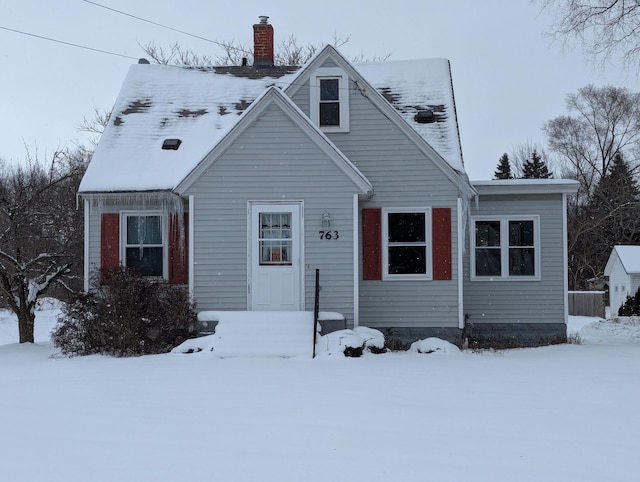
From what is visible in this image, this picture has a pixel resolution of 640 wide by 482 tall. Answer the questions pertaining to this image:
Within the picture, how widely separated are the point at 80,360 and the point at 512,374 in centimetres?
649

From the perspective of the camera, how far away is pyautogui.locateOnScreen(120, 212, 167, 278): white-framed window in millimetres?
13531

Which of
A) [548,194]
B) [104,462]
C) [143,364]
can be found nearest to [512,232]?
[548,194]

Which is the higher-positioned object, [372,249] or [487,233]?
[487,233]

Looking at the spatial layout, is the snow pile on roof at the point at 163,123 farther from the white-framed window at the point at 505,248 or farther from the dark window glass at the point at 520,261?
the dark window glass at the point at 520,261

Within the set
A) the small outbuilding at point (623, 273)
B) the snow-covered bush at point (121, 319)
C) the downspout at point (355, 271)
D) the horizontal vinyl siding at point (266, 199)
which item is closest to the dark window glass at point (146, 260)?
the horizontal vinyl siding at point (266, 199)

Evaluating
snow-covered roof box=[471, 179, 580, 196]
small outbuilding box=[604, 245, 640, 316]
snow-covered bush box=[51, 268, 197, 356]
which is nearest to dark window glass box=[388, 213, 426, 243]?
snow-covered roof box=[471, 179, 580, 196]

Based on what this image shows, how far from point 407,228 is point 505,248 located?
7.51 feet

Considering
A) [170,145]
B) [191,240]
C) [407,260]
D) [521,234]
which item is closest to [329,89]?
[170,145]

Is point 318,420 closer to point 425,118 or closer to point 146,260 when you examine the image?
point 146,260

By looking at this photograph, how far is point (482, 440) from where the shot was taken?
19.3ft

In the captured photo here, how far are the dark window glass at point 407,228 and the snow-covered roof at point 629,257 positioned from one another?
23564 millimetres

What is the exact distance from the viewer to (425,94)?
1531 cm

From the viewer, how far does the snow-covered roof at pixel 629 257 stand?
109 feet

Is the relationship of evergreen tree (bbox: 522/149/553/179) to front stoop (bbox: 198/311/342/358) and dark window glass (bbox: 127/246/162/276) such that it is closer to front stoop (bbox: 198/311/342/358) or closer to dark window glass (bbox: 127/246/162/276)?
dark window glass (bbox: 127/246/162/276)
